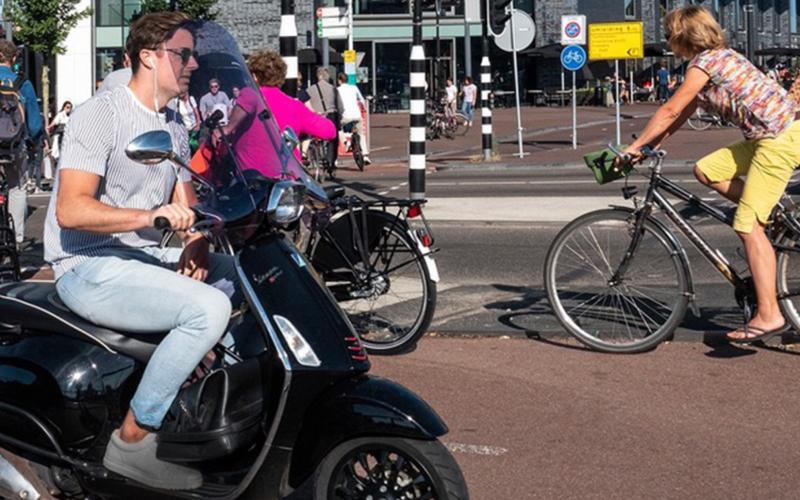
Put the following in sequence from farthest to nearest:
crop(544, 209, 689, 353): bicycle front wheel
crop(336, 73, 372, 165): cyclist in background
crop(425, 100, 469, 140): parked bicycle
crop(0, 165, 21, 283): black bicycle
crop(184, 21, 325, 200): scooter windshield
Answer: crop(425, 100, 469, 140): parked bicycle < crop(336, 73, 372, 165): cyclist in background < crop(0, 165, 21, 283): black bicycle < crop(544, 209, 689, 353): bicycle front wheel < crop(184, 21, 325, 200): scooter windshield

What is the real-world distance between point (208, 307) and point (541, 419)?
6.95 ft

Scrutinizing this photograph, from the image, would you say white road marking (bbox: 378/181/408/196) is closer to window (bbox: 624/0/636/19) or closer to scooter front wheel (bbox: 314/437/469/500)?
scooter front wheel (bbox: 314/437/469/500)

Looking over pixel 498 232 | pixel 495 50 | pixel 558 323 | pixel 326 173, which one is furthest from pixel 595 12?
pixel 558 323

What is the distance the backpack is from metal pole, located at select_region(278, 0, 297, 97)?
208cm

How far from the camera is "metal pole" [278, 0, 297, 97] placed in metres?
10.8

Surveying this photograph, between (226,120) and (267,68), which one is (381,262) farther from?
(226,120)

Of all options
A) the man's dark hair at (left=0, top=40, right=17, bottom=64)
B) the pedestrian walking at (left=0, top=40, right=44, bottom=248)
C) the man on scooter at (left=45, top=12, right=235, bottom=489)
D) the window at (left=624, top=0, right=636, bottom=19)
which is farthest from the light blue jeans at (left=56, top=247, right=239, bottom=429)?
the window at (left=624, top=0, right=636, bottom=19)

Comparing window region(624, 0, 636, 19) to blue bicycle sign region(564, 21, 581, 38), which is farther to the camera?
window region(624, 0, 636, 19)

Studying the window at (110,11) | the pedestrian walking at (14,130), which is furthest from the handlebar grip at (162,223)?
the window at (110,11)

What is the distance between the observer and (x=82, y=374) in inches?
157

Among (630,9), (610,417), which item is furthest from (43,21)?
(610,417)

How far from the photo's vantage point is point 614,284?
276 inches

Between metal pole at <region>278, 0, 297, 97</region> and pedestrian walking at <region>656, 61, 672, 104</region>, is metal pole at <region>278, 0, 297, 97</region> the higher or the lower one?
the lower one

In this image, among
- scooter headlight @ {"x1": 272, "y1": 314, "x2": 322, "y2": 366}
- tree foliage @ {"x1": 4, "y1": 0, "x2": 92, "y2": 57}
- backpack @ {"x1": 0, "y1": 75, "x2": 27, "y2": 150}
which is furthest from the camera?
A: tree foliage @ {"x1": 4, "y1": 0, "x2": 92, "y2": 57}
